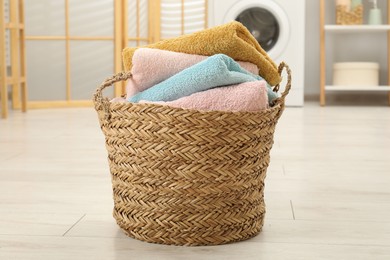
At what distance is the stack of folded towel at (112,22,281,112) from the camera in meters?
1.24

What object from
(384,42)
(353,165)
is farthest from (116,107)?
(384,42)

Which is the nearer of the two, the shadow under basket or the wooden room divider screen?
the shadow under basket

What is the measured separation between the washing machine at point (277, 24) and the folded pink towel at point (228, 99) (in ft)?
10.4

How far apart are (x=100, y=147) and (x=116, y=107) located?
1320 mm

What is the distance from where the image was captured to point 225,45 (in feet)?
4.35

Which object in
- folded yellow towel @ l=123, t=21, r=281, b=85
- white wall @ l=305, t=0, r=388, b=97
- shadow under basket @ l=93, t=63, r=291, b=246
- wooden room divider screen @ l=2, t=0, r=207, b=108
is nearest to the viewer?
shadow under basket @ l=93, t=63, r=291, b=246

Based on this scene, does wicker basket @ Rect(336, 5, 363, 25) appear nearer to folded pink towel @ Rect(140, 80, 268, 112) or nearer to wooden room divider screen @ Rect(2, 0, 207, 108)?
wooden room divider screen @ Rect(2, 0, 207, 108)

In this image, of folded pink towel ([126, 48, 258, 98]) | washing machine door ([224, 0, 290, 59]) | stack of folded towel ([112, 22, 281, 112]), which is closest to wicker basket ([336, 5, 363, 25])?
washing machine door ([224, 0, 290, 59])

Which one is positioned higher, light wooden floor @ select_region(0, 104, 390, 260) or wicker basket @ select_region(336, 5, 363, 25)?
wicker basket @ select_region(336, 5, 363, 25)

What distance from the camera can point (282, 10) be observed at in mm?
4359

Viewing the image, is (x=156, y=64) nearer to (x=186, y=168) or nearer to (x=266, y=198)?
(x=186, y=168)

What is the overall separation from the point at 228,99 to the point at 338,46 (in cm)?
372

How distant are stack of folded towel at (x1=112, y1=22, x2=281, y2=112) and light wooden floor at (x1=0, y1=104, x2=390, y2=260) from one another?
0.27 m

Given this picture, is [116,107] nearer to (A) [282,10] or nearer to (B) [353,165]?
(B) [353,165]
